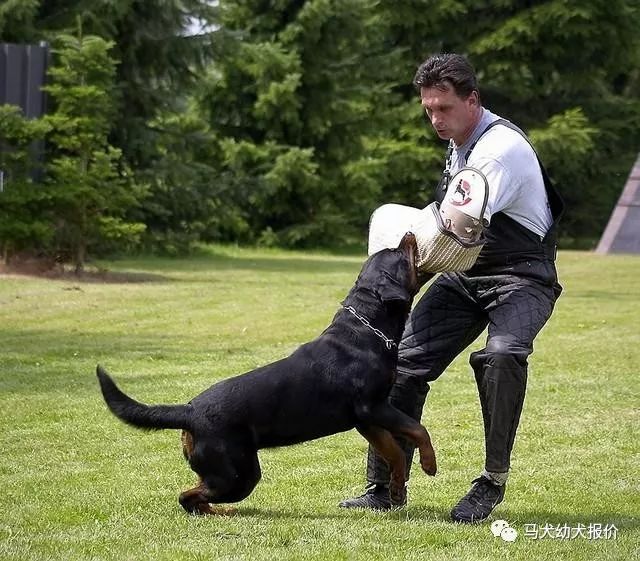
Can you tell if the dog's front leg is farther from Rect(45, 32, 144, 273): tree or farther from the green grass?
Rect(45, 32, 144, 273): tree

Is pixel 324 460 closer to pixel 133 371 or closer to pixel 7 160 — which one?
pixel 133 371

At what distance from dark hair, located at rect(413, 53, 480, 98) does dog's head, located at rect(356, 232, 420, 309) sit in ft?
2.10

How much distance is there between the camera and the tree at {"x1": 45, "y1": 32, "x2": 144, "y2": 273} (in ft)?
56.5

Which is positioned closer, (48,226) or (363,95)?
(48,226)

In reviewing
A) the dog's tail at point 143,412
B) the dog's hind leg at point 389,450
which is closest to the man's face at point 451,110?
the dog's hind leg at point 389,450

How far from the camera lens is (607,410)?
8.23 m

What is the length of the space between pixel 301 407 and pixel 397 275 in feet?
2.28

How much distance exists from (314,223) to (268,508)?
22351 millimetres

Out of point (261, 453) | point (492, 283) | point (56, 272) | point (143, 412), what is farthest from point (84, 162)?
point (492, 283)

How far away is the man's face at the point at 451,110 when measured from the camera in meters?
5.09

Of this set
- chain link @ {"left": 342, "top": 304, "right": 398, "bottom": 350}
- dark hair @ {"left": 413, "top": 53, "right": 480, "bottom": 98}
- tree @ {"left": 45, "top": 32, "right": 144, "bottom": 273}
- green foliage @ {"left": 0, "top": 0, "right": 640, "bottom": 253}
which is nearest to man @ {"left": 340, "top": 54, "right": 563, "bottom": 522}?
dark hair @ {"left": 413, "top": 53, "right": 480, "bottom": 98}

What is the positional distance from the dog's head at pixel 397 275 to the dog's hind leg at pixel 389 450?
1.79 feet

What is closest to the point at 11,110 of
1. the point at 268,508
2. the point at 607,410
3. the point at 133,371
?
the point at 133,371

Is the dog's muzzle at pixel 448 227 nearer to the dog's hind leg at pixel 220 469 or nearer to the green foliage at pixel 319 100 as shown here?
the dog's hind leg at pixel 220 469
